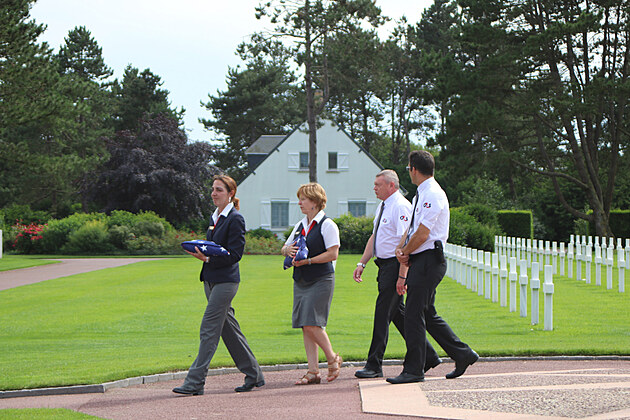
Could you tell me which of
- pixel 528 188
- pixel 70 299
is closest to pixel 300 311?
pixel 70 299

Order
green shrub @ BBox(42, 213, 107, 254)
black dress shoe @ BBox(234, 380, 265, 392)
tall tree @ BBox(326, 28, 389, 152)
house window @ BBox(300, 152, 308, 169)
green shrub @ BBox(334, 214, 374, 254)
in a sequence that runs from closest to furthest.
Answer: black dress shoe @ BBox(234, 380, 265, 392) → tall tree @ BBox(326, 28, 389, 152) → green shrub @ BBox(334, 214, 374, 254) → green shrub @ BBox(42, 213, 107, 254) → house window @ BBox(300, 152, 308, 169)

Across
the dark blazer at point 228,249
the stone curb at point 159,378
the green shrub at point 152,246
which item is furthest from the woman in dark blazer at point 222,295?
the green shrub at point 152,246

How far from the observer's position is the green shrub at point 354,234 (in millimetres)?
40406

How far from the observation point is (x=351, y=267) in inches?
1117

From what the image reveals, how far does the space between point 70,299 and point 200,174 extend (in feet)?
107

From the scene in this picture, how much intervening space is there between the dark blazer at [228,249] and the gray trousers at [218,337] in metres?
0.08

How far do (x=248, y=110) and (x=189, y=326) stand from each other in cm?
5719

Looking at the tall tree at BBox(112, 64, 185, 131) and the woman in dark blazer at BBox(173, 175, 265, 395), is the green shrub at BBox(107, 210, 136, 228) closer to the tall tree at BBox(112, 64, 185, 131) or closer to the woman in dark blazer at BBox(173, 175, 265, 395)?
the tall tree at BBox(112, 64, 185, 131)

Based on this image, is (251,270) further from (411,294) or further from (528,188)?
(528,188)

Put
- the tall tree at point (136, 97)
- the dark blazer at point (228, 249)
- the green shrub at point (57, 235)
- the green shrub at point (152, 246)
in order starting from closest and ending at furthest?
the dark blazer at point (228, 249) < the green shrub at point (152, 246) < the green shrub at point (57, 235) < the tall tree at point (136, 97)

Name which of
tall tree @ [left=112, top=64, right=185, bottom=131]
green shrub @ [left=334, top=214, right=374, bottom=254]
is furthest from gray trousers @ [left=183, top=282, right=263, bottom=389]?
tall tree @ [left=112, top=64, right=185, bottom=131]

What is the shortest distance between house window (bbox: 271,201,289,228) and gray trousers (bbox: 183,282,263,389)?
1636 inches

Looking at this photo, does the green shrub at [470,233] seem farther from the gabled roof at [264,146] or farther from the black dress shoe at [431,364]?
the black dress shoe at [431,364]

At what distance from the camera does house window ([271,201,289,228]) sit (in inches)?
1940
